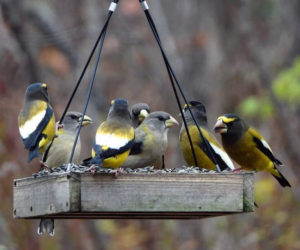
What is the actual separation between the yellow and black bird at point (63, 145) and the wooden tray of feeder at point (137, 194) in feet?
3.64

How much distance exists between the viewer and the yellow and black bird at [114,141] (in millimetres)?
5891

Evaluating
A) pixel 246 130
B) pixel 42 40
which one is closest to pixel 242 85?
pixel 42 40

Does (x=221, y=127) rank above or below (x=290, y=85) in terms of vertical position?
below

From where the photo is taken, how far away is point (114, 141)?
600 centimetres

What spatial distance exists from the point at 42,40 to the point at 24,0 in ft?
4.53

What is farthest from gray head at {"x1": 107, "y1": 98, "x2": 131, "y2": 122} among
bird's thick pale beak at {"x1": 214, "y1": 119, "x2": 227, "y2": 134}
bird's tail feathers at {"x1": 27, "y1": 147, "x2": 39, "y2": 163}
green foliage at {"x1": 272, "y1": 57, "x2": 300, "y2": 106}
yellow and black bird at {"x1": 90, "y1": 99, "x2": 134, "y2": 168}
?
green foliage at {"x1": 272, "y1": 57, "x2": 300, "y2": 106}

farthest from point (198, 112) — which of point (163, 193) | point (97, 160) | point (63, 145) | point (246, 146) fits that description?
point (97, 160)

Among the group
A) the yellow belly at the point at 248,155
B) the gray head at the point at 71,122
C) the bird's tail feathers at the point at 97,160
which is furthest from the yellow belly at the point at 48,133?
the yellow belly at the point at 248,155

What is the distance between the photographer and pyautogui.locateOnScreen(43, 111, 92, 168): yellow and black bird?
7.41 meters

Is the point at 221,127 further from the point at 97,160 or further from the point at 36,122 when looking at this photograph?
the point at 97,160

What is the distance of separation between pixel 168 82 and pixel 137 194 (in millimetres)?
11359

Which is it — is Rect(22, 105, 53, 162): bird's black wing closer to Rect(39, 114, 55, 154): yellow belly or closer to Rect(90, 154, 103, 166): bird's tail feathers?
Rect(39, 114, 55, 154): yellow belly

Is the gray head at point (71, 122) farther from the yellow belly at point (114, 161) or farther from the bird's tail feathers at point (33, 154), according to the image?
the yellow belly at point (114, 161)

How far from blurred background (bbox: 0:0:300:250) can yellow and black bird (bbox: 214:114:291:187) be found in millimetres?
2961
